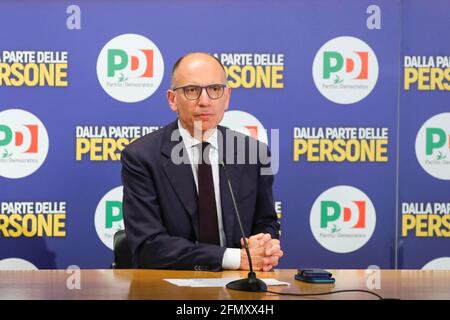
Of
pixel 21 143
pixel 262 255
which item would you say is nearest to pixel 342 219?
pixel 262 255

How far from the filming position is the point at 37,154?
4.45m

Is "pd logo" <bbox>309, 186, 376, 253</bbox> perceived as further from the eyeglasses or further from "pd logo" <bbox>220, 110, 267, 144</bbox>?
the eyeglasses

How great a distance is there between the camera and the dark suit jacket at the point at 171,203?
301 cm

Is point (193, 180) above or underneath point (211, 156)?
underneath

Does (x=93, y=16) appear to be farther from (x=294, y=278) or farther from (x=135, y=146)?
(x=294, y=278)

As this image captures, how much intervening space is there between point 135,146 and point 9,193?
150 centimetres

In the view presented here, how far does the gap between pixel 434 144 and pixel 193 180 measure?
197 centimetres

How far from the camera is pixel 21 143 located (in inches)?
174

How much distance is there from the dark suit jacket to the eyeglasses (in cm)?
21

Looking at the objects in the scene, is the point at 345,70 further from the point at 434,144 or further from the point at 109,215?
the point at 109,215

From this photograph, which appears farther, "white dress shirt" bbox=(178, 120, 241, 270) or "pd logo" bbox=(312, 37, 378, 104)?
"pd logo" bbox=(312, 37, 378, 104)

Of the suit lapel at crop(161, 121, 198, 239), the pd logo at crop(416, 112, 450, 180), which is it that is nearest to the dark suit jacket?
the suit lapel at crop(161, 121, 198, 239)

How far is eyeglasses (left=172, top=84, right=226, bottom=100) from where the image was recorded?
326 cm
